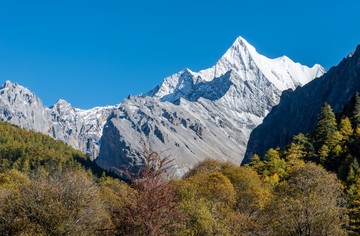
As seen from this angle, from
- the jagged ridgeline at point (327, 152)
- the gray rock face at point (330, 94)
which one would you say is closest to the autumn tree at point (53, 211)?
the jagged ridgeline at point (327, 152)

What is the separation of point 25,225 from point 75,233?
4896 millimetres

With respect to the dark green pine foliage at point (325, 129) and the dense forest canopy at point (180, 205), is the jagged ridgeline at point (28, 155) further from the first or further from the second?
the dark green pine foliage at point (325, 129)

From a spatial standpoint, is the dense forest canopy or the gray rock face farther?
the gray rock face

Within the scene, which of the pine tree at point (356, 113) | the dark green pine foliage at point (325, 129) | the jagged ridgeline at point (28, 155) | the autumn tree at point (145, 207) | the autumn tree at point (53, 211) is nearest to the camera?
the autumn tree at point (145, 207)

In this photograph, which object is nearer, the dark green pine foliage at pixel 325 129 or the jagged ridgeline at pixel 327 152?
the jagged ridgeline at pixel 327 152

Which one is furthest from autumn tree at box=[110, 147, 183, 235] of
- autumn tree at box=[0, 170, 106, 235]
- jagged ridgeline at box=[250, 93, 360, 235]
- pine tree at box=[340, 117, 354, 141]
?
pine tree at box=[340, 117, 354, 141]

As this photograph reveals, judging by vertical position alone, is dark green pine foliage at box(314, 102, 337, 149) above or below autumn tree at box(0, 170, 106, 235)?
above

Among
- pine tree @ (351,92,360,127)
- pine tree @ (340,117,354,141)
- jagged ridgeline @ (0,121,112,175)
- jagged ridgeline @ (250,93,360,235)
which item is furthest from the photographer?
jagged ridgeline @ (0,121,112,175)

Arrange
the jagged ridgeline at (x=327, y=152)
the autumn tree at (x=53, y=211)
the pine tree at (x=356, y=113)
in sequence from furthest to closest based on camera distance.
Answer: the pine tree at (x=356, y=113) < the jagged ridgeline at (x=327, y=152) < the autumn tree at (x=53, y=211)

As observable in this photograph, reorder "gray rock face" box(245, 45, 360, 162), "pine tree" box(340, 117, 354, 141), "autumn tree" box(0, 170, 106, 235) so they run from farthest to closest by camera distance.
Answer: "gray rock face" box(245, 45, 360, 162) < "pine tree" box(340, 117, 354, 141) < "autumn tree" box(0, 170, 106, 235)

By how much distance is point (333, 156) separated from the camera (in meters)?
74.8

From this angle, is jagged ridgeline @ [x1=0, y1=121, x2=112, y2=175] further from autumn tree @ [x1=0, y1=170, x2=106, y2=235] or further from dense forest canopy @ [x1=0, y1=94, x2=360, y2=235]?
autumn tree @ [x1=0, y1=170, x2=106, y2=235]

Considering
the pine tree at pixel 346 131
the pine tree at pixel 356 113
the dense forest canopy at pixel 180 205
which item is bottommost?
the dense forest canopy at pixel 180 205

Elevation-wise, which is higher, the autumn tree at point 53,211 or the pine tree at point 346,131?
the pine tree at point 346,131
